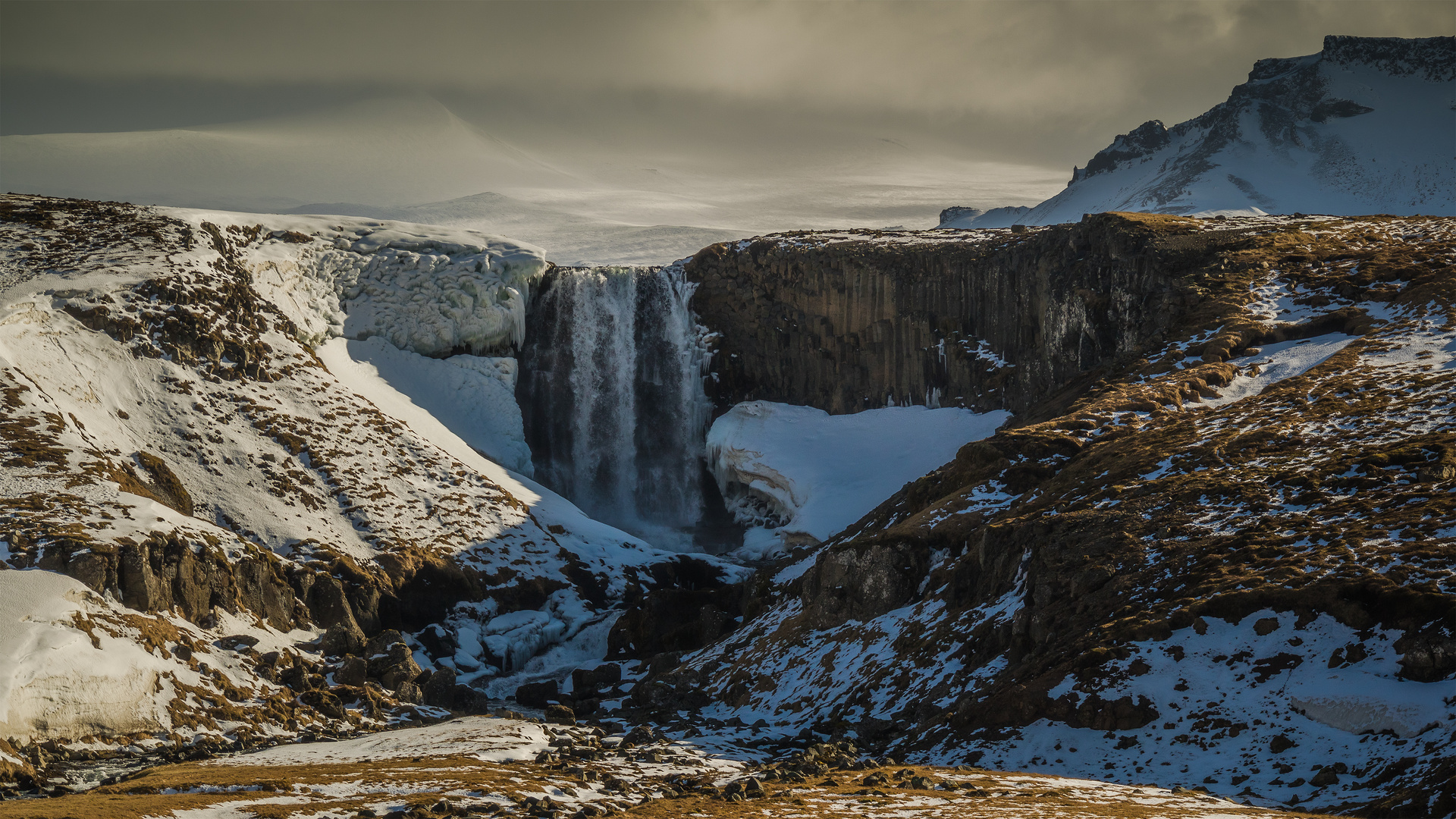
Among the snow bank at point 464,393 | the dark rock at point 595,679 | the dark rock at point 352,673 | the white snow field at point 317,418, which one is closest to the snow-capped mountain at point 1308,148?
the snow bank at point 464,393

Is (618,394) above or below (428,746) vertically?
above

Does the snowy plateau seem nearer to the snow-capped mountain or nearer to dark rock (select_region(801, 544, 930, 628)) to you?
dark rock (select_region(801, 544, 930, 628))

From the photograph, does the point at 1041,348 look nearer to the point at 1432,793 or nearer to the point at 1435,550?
the point at 1435,550

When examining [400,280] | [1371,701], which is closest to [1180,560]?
[1371,701]

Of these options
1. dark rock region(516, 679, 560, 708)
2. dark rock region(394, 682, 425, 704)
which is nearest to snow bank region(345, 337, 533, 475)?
dark rock region(516, 679, 560, 708)

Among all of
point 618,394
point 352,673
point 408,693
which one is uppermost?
point 618,394

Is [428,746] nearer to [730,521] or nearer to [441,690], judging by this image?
[441,690]

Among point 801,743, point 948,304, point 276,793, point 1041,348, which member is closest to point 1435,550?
point 801,743
